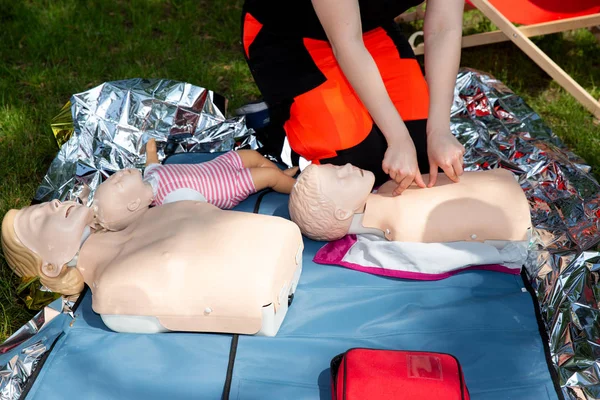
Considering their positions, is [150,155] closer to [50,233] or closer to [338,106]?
[50,233]

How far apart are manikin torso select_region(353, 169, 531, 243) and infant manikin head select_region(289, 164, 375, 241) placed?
0.26 feet

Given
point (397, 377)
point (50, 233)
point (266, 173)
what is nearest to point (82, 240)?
point (50, 233)

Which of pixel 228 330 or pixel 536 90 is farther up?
pixel 228 330

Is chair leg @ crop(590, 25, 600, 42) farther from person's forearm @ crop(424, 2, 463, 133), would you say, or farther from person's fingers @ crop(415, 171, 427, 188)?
person's fingers @ crop(415, 171, 427, 188)

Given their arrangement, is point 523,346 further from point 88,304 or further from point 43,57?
point 43,57

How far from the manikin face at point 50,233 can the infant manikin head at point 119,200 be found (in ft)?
0.30

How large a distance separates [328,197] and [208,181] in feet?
1.58

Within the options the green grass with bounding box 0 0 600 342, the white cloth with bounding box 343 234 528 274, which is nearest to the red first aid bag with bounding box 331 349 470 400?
the white cloth with bounding box 343 234 528 274

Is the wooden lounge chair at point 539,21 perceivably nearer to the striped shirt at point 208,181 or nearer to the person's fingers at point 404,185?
the person's fingers at point 404,185

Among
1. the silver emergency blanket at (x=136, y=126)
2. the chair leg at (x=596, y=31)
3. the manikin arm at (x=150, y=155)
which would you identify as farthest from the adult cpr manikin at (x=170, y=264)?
the chair leg at (x=596, y=31)

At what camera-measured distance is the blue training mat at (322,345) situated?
1634 millimetres

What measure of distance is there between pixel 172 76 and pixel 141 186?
4.56ft

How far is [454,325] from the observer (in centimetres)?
179

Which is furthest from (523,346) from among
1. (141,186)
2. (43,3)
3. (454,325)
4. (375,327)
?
(43,3)
